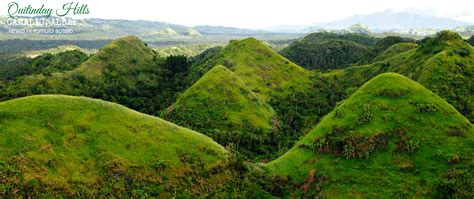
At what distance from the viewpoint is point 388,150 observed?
6406 cm

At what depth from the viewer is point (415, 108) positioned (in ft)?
230

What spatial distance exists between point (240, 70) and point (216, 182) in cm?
9786

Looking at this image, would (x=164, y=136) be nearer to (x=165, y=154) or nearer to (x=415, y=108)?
(x=165, y=154)

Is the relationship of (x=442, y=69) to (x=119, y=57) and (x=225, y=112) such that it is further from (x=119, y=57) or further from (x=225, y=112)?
(x=119, y=57)

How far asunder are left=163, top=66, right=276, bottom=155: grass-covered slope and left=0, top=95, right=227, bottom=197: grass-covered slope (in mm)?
33592

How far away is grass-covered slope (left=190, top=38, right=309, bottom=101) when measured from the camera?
481 ft

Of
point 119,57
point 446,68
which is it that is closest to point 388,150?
point 446,68

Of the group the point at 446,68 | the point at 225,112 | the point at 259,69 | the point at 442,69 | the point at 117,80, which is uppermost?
the point at 446,68

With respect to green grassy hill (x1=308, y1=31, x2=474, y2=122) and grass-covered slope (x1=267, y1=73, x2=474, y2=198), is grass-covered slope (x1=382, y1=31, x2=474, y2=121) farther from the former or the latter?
grass-covered slope (x1=267, y1=73, x2=474, y2=198)

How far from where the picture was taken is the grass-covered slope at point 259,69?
146625mm

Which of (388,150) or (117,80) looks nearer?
(388,150)

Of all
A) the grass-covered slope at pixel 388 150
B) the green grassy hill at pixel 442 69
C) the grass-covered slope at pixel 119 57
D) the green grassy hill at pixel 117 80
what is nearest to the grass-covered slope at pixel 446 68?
the green grassy hill at pixel 442 69

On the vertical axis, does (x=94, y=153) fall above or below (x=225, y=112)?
above

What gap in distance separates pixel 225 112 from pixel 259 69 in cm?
5203
